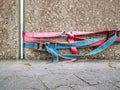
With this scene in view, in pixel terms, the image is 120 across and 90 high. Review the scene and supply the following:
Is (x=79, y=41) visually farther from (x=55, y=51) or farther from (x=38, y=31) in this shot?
(x=38, y=31)

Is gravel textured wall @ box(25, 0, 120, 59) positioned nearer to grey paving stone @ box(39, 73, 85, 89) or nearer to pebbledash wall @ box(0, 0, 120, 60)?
pebbledash wall @ box(0, 0, 120, 60)

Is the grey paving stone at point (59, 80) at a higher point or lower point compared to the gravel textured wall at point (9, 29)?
lower

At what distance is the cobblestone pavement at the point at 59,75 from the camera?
2676mm

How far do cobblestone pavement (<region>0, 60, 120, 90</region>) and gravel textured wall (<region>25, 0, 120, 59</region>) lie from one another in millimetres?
440

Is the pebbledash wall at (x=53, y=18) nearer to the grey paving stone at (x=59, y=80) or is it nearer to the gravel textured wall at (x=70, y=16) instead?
the gravel textured wall at (x=70, y=16)

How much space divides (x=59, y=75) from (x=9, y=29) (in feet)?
4.50

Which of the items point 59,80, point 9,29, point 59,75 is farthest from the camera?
point 9,29

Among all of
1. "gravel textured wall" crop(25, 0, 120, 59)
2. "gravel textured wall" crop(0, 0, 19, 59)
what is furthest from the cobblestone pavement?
"gravel textured wall" crop(25, 0, 120, 59)

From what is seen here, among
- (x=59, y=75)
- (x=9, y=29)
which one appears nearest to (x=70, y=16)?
(x=9, y=29)

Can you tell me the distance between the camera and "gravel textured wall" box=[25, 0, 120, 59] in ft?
13.4

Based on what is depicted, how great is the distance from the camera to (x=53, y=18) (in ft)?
13.5

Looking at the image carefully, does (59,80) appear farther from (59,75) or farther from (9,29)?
(9,29)

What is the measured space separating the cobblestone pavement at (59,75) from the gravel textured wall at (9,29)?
0.21 metres

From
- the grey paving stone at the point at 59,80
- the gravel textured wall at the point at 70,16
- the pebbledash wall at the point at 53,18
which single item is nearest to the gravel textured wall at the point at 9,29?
the pebbledash wall at the point at 53,18
